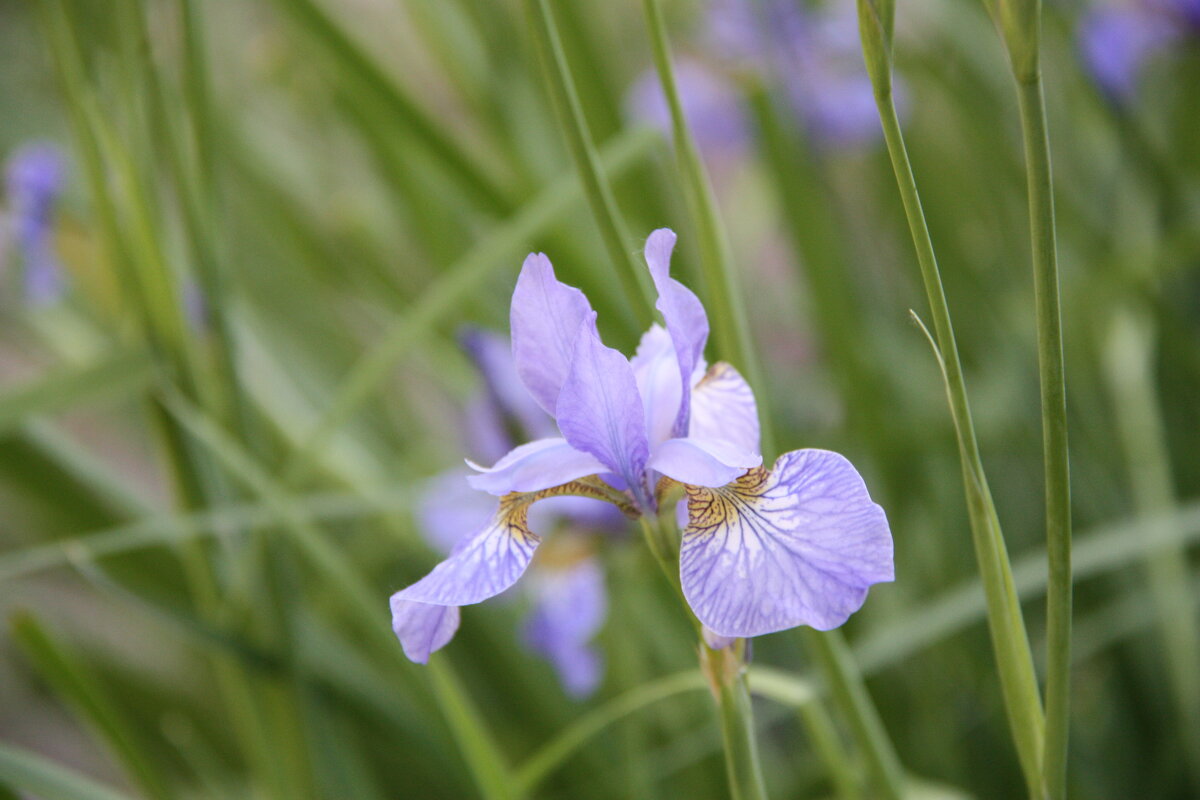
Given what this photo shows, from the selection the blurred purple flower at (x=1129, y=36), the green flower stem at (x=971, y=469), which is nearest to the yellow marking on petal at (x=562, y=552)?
the green flower stem at (x=971, y=469)

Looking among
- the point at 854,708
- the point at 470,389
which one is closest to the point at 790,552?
the point at 854,708

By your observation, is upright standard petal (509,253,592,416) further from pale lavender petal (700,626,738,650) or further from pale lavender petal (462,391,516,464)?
pale lavender petal (462,391,516,464)

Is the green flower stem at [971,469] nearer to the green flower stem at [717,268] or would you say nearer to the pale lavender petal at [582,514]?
the green flower stem at [717,268]

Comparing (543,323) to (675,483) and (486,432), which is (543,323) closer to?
(675,483)

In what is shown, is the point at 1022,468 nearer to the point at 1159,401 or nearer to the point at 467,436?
the point at 1159,401

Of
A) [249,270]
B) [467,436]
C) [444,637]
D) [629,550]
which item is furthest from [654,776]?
[249,270]

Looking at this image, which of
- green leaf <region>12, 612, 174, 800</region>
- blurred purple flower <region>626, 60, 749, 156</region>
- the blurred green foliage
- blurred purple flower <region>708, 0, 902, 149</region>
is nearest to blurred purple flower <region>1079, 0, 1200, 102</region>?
the blurred green foliage
